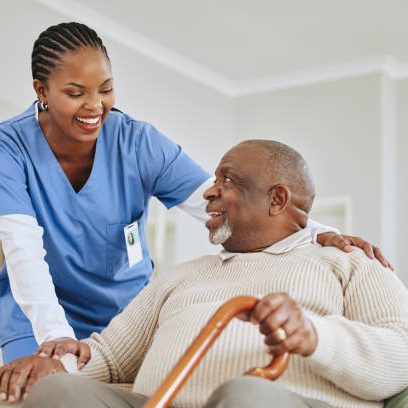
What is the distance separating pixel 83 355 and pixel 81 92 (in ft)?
1.93

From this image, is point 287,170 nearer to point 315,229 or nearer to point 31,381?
point 315,229

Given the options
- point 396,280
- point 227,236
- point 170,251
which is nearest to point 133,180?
point 227,236

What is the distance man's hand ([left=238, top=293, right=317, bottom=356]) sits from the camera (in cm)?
110

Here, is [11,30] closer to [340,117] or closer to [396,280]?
[340,117]

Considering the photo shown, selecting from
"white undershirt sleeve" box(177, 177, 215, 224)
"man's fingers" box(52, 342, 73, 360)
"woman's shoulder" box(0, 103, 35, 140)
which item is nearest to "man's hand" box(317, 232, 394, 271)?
"white undershirt sleeve" box(177, 177, 215, 224)

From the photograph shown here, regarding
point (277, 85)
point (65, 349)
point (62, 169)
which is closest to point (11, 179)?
point (62, 169)

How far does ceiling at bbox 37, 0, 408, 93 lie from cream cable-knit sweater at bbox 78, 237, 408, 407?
3.50 meters

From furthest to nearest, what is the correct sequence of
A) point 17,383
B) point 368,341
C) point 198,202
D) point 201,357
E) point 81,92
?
1. point 198,202
2. point 81,92
3. point 17,383
4. point 368,341
5. point 201,357

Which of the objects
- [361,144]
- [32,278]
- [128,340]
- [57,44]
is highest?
[57,44]

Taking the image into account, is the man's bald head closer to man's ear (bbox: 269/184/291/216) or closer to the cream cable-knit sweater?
man's ear (bbox: 269/184/291/216)

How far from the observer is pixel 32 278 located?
1722 millimetres

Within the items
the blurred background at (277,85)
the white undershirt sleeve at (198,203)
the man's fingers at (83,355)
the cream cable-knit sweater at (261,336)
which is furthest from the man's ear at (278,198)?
the blurred background at (277,85)

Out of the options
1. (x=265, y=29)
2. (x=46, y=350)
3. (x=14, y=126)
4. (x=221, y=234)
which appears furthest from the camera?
(x=265, y=29)

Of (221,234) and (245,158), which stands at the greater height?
(245,158)
